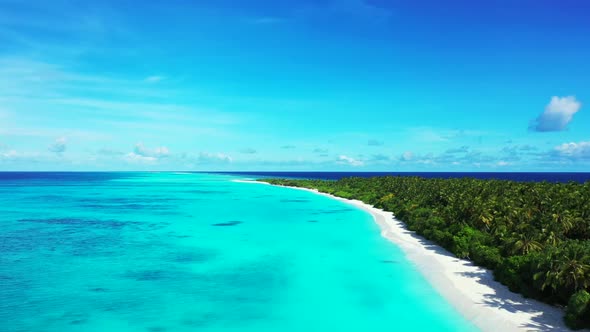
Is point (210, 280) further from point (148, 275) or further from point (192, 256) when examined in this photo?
point (192, 256)

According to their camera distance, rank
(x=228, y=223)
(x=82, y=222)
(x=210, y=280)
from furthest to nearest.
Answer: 1. (x=228, y=223)
2. (x=82, y=222)
3. (x=210, y=280)

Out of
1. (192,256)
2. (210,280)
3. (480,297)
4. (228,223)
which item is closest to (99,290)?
(210,280)

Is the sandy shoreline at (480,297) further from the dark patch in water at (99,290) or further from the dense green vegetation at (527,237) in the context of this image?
the dark patch in water at (99,290)

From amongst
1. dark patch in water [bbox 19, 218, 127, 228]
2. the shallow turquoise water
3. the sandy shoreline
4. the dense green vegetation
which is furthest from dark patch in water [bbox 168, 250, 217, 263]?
the dense green vegetation

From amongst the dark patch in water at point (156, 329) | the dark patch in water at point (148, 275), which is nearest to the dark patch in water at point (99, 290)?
the dark patch in water at point (148, 275)

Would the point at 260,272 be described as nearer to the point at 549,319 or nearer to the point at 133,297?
the point at 133,297

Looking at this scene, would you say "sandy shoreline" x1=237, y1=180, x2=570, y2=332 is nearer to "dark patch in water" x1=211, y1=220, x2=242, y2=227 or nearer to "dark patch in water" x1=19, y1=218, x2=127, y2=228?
"dark patch in water" x1=211, y1=220, x2=242, y2=227

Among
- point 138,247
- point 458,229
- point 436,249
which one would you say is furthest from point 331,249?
point 138,247
